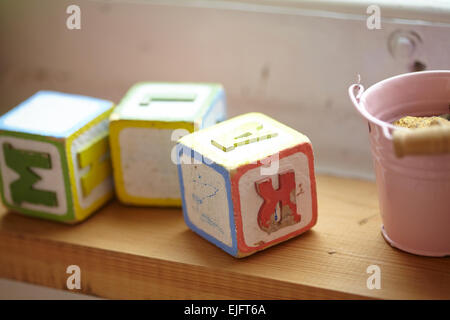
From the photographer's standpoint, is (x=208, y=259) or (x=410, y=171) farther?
(x=208, y=259)

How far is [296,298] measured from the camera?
97 centimetres

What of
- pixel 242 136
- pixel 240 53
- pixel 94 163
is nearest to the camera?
pixel 242 136

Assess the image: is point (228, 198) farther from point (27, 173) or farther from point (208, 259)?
point (27, 173)

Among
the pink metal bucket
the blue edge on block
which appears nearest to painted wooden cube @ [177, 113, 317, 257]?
the blue edge on block

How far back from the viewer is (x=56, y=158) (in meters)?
1.06

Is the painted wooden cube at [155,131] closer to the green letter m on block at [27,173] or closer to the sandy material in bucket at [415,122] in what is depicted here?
the green letter m on block at [27,173]

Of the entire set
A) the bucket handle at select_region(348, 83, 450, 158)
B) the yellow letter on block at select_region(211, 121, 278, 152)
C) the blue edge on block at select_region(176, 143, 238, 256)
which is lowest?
the blue edge on block at select_region(176, 143, 238, 256)

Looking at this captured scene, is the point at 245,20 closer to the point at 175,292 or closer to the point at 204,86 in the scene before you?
the point at 204,86

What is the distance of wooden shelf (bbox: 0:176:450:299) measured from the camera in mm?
958

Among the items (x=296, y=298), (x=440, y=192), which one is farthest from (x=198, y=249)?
(x=440, y=192)

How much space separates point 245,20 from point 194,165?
36 cm

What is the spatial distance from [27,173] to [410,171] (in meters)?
0.62

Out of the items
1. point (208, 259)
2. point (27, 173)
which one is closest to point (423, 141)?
point (208, 259)

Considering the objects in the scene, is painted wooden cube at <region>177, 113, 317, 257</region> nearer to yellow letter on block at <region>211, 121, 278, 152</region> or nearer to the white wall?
yellow letter on block at <region>211, 121, 278, 152</region>
